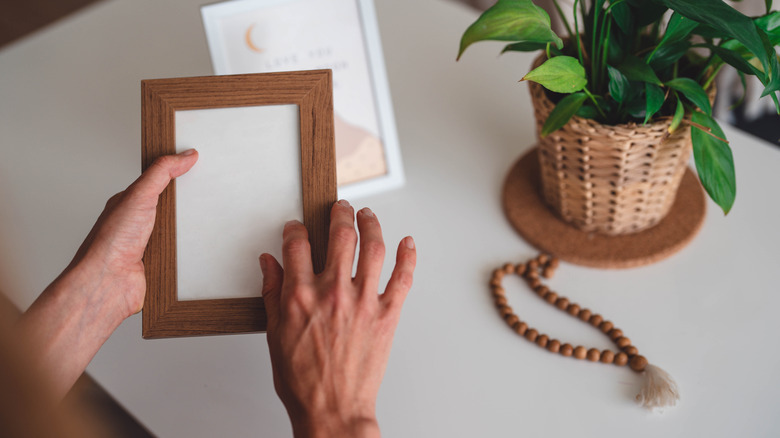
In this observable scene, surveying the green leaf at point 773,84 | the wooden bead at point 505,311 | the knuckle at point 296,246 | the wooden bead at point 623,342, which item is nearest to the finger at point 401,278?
the knuckle at point 296,246

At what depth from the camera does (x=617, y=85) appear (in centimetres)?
77

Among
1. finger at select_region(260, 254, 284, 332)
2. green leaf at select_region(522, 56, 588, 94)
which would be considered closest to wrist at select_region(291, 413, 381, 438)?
finger at select_region(260, 254, 284, 332)

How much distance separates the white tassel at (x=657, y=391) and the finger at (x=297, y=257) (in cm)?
44

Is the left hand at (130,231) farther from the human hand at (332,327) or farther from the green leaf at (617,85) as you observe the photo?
the green leaf at (617,85)

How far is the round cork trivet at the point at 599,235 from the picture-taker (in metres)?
0.94

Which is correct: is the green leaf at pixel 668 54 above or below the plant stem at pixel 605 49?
below

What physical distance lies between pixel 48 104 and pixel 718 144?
1.22 metres

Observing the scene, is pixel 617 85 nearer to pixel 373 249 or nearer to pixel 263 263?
pixel 373 249

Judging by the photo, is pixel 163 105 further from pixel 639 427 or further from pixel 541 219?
pixel 639 427

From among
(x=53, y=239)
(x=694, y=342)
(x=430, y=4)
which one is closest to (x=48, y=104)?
(x=53, y=239)

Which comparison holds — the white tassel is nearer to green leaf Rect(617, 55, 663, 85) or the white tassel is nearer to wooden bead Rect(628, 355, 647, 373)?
wooden bead Rect(628, 355, 647, 373)

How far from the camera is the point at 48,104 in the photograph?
1.29 metres

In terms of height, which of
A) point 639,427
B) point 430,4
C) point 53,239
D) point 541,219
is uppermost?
point 430,4

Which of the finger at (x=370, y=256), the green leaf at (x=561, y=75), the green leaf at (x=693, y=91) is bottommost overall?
the finger at (x=370, y=256)
